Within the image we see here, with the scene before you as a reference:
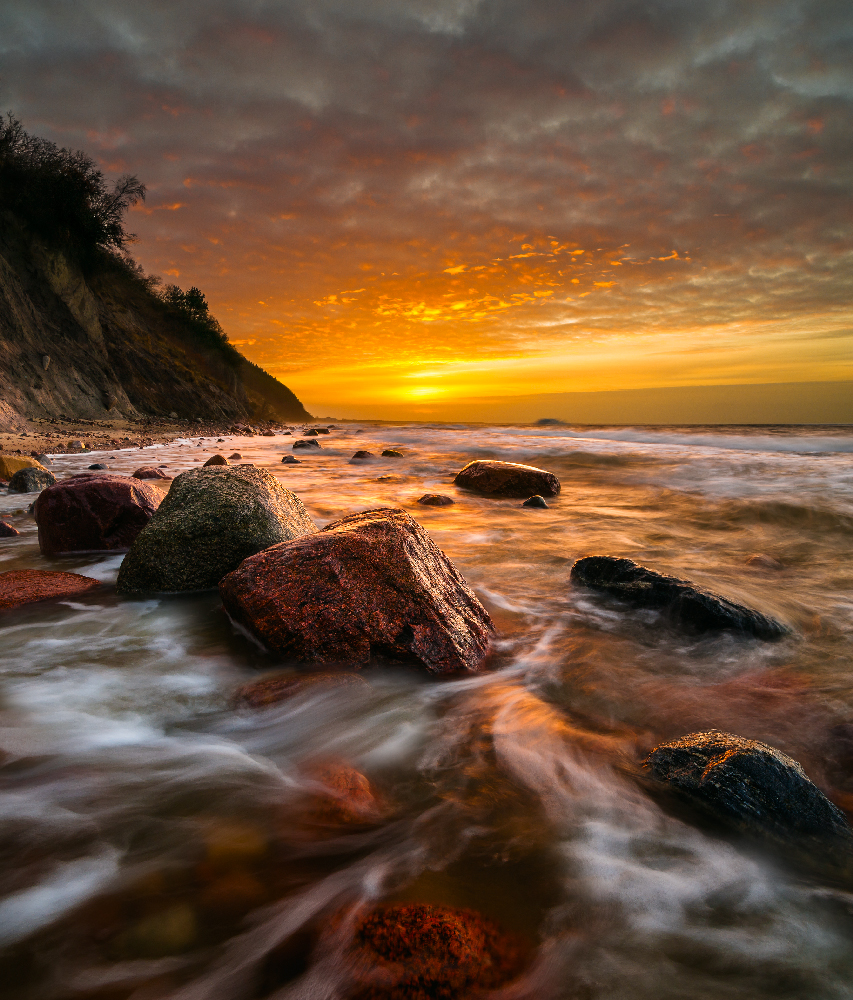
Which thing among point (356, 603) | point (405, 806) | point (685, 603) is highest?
point (356, 603)

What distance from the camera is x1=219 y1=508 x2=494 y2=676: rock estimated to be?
2.72 m

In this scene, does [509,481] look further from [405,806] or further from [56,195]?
[56,195]

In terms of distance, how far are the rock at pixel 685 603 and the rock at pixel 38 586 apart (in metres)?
3.89

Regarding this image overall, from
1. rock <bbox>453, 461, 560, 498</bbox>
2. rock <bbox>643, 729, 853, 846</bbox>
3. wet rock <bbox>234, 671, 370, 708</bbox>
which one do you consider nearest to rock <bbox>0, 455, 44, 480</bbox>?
rock <bbox>453, 461, 560, 498</bbox>

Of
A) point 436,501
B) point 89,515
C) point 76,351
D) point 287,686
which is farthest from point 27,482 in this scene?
point 76,351

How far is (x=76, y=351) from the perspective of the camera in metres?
21.6

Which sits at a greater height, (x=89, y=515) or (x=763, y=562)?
(x=89, y=515)

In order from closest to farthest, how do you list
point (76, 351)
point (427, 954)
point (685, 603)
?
point (427, 954) → point (685, 603) → point (76, 351)

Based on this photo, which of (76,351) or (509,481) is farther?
(76,351)

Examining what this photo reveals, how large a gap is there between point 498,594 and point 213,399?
3643 centimetres

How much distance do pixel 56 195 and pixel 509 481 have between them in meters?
25.9

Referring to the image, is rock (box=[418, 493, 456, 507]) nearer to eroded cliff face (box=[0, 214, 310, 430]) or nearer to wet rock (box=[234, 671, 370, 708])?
wet rock (box=[234, 671, 370, 708])

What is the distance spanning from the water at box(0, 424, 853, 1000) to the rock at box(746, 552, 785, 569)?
104 cm

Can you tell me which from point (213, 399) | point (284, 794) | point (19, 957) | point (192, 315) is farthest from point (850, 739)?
point (192, 315)
